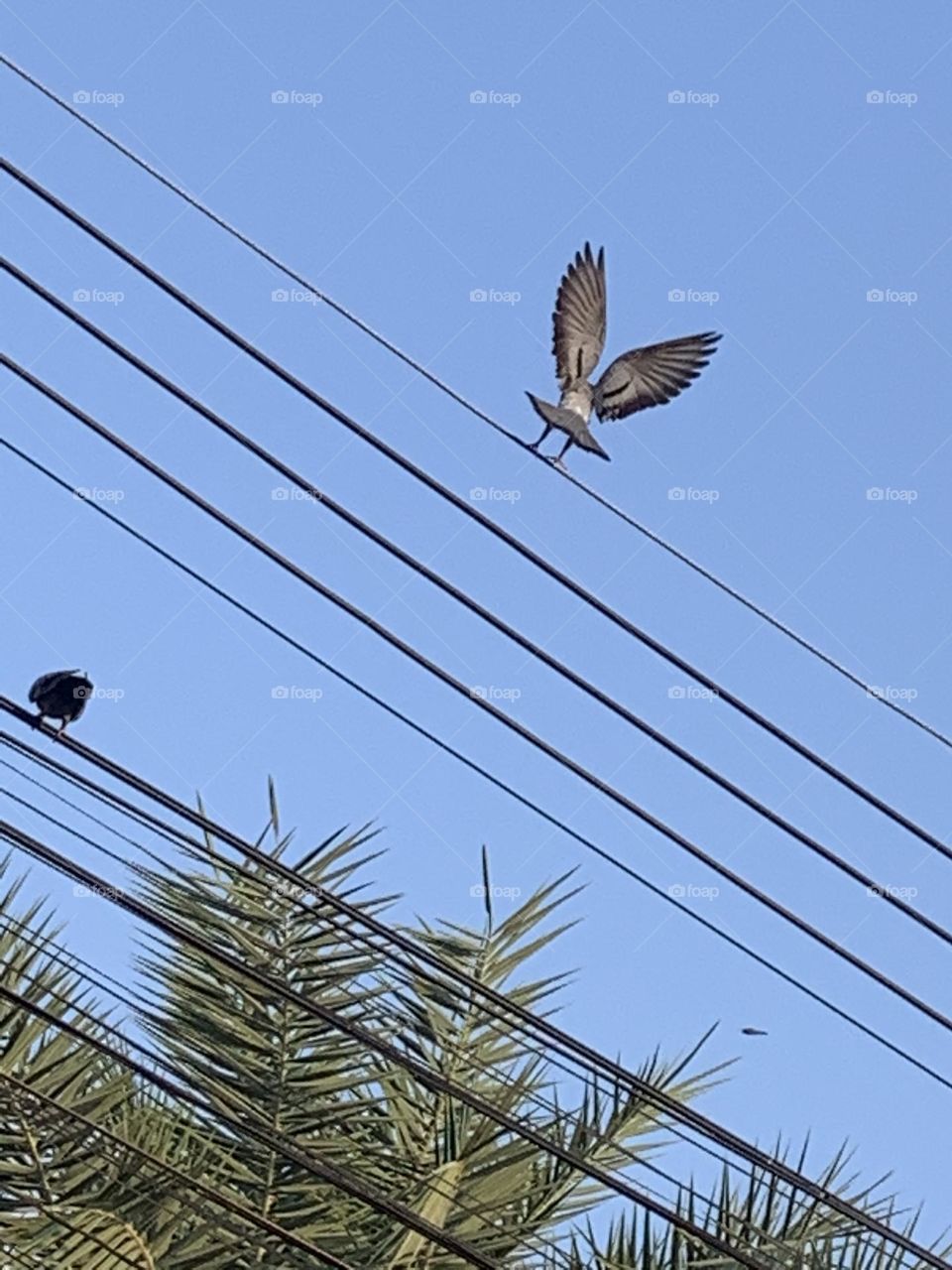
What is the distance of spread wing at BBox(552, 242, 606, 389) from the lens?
749cm

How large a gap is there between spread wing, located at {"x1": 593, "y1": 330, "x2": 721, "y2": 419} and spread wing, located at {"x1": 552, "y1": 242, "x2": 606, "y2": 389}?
0.45 feet

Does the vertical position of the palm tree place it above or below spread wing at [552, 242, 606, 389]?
below

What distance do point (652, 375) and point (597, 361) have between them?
279 millimetres

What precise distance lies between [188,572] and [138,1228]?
3442 millimetres

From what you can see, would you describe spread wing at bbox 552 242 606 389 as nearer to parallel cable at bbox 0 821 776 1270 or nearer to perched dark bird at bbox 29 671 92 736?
perched dark bird at bbox 29 671 92 736

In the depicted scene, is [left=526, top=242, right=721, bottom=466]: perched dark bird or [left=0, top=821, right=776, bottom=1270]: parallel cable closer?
[left=0, top=821, right=776, bottom=1270]: parallel cable

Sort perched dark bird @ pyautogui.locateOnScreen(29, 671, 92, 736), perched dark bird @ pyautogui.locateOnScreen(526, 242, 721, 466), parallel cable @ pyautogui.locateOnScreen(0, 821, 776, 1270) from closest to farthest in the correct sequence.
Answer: parallel cable @ pyautogui.locateOnScreen(0, 821, 776, 1270) < perched dark bird @ pyautogui.locateOnScreen(29, 671, 92, 736) < perched dark bird @ pyautogui.locateOnScreen(526, 242, 721, 466)

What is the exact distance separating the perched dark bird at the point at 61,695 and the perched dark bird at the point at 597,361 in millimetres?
1782

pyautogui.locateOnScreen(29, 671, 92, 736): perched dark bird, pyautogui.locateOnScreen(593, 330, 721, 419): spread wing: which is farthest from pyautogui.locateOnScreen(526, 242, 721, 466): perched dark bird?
pyautogui.locateOnScreen(29, 671, 92, 736): perched dark bird

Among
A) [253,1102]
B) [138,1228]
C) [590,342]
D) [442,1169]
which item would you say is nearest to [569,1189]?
[442,1169]

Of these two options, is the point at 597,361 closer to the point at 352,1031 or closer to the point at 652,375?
the point at 652,375

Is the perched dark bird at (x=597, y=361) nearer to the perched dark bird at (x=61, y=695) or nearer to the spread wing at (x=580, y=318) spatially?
the spread wing at (x=580, y=318)

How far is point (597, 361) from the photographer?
7.53 m

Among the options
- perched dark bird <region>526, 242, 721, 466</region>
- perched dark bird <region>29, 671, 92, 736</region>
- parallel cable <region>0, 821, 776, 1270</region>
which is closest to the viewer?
parallel cable <region>0, 821, 776, 1270</region>
